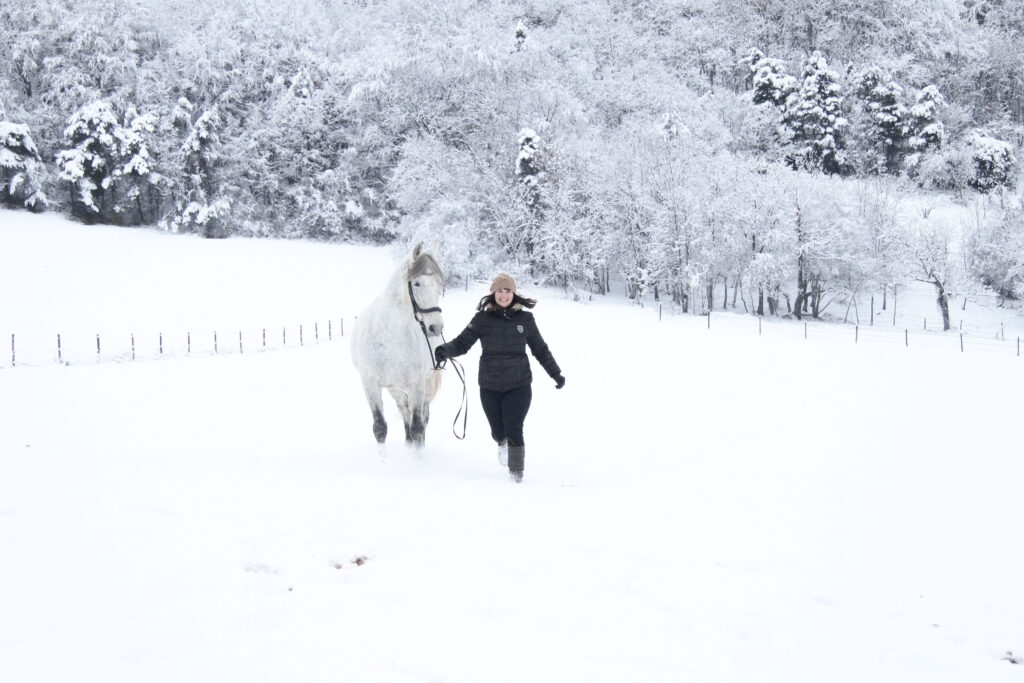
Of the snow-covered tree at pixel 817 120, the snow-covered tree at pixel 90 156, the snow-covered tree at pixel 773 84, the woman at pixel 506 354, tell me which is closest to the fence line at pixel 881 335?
the snow-covered tree at pixel 817 120

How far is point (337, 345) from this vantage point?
2341cm

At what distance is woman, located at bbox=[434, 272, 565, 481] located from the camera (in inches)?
246

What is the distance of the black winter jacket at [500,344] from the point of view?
6.26 m

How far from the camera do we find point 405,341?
7.09m

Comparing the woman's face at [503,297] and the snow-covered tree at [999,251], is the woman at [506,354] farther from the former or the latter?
the snow-covered tree at [999,251]

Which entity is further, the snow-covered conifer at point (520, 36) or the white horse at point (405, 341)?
the snow-covered conifer at point (520, 36)

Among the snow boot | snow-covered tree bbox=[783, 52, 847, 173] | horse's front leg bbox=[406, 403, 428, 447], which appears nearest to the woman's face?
the snow boot

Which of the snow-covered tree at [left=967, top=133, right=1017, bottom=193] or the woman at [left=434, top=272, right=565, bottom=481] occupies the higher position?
the snow-covered tree at [left=967, top=133, right=1017, bottom=193]

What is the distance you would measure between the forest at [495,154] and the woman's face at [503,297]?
30718 millimetres

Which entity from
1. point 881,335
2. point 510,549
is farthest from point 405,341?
point 881,335

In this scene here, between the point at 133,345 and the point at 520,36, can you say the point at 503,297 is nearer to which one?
the point at 133,345

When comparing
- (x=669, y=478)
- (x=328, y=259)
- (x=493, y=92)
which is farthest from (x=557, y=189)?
(x=669, y=478)

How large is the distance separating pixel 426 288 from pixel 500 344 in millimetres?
1007

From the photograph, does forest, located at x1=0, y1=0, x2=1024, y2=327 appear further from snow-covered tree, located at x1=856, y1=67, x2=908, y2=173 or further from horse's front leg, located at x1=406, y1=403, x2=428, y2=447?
horse's front leg, located at x1=406, y1=403, x2=428, y2=447
